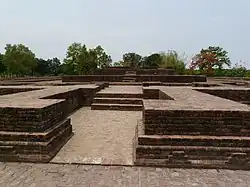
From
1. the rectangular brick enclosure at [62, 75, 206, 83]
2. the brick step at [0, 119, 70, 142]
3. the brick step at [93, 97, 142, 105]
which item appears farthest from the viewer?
the rectangular brick enclosure at [62, 75, 206, 83]

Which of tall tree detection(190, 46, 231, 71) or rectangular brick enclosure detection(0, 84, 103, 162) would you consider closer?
rectangular brick enclosure detection(0, 84, 103, 162)

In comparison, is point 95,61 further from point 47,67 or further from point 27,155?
point 27,155

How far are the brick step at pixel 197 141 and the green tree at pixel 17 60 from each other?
133ft

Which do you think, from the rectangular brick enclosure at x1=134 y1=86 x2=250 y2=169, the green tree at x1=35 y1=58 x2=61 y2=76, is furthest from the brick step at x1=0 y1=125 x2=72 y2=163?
the green tree at x1=35 y1=58 x2=61 y2=76

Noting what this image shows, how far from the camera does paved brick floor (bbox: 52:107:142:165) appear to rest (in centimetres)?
398

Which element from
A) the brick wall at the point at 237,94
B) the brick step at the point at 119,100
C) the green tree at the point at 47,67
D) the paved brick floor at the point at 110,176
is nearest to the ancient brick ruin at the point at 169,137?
the paved brick floor at the point at 110,176

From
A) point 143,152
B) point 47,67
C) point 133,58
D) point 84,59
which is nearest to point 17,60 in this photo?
point 84,59

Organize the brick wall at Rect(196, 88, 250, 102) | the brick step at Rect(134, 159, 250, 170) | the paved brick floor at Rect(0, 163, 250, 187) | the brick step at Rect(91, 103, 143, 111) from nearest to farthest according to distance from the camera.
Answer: the paved brick floor at Rect(0, 163, 250, 187) < the brick step at Rect(134, 159, 250, 170) < the brick wall at Rect(196, 88, 250, 102) < the brick step at Rect(91, 103, 143, 111)

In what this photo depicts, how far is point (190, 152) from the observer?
3768 mm

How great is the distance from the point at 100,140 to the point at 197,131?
1793 millimetres

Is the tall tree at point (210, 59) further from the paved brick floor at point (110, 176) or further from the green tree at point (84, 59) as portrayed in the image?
the paved brick floor at point (110, 176)

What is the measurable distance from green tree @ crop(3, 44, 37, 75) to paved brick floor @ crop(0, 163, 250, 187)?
40.0m

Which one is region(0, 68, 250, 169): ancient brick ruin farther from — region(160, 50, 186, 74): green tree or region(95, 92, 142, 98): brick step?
region(160, 50, 186, 74): green tree

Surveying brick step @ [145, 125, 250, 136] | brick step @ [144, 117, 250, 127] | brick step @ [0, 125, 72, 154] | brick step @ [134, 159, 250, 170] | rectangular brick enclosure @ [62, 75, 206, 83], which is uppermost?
rectangular brick enclosure @ [62, 75, 206, 83]
